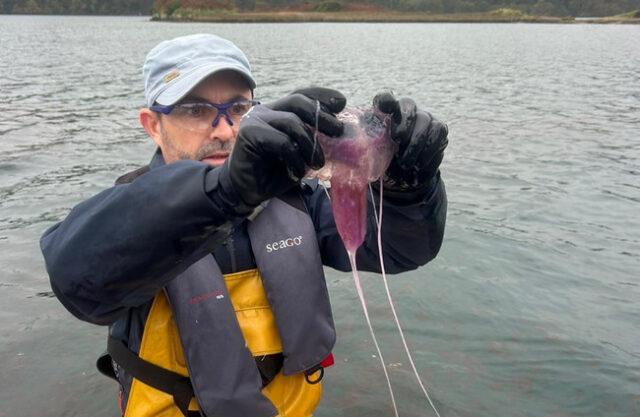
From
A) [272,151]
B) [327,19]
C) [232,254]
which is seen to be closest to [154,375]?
[232,254]

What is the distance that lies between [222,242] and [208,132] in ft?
2.52

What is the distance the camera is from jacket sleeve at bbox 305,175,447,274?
277 cm

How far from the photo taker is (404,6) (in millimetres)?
126125

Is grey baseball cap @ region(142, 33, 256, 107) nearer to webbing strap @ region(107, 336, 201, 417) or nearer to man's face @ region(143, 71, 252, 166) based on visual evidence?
man's face @ region(143, 71, 252, 166)

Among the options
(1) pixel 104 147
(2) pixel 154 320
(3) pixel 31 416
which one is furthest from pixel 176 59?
(1) pixel 104 147

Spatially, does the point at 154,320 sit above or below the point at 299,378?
above

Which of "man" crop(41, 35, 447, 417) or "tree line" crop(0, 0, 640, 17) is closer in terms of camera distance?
"man" crop(41, 35, 447, 417)

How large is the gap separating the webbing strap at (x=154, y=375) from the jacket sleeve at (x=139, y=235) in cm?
57

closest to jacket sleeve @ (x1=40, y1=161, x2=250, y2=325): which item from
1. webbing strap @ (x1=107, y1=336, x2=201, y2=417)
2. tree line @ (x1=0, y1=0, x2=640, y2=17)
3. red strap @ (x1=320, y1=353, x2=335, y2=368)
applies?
webbing strap @ (x1=107, y1=336, x2=201, y2=417)

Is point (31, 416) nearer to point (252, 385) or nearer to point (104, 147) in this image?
point (252, 385)

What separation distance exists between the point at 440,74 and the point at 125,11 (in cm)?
12863

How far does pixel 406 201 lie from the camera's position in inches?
107

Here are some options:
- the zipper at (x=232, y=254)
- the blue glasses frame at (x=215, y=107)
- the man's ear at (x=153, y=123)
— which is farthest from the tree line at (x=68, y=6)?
the zipper at (x=232, y=254)

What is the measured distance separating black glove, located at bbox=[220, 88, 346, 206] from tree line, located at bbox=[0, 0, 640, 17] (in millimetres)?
118741
